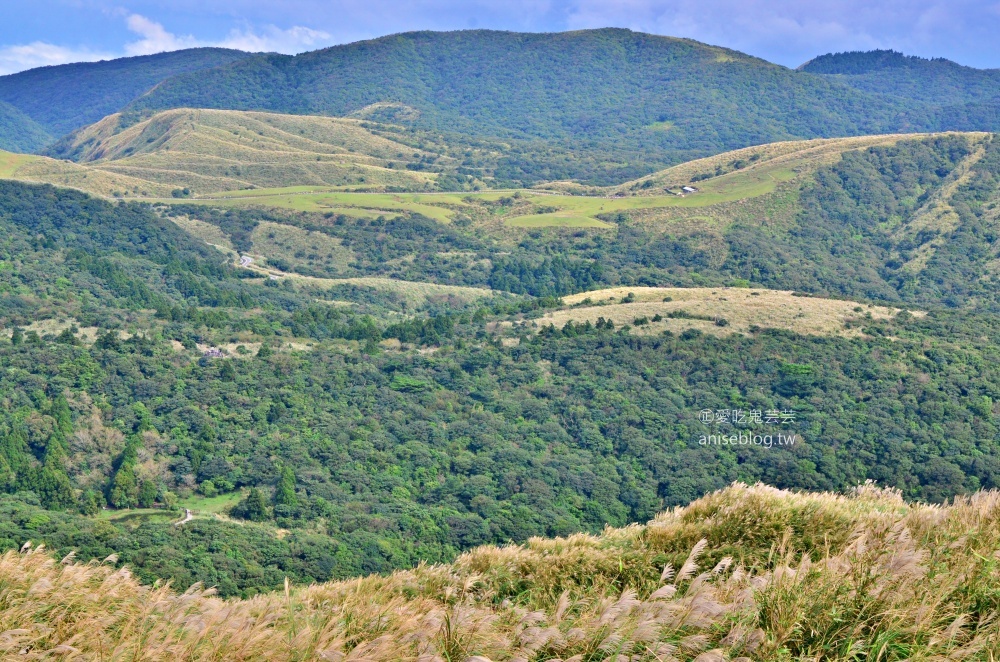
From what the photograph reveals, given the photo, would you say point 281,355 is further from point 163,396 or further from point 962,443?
point 962,443

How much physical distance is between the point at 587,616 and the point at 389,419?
54.8 meters

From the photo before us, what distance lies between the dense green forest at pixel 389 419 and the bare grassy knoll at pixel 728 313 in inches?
60.3

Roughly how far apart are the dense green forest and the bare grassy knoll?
1.53 meters

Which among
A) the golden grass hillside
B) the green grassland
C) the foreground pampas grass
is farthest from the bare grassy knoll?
the golden grass hillside

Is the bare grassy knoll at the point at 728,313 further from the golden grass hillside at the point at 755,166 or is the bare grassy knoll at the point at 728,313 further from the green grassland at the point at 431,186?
the golden grass hillside at the point at 755,166

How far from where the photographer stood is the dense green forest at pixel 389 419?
148 ft

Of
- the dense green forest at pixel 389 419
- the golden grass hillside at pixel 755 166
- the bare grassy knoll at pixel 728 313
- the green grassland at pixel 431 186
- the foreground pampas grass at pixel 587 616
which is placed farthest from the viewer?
the golden grass hillside at pixel 755 166

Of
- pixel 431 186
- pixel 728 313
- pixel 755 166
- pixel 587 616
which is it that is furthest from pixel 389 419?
pixel 431 186

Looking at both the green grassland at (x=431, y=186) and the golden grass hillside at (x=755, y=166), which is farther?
the golden grass hillside at (x=755, y=166)

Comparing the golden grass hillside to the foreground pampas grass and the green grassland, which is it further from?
the foreground pampas grass

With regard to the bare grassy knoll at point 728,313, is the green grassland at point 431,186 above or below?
above

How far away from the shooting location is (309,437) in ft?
190

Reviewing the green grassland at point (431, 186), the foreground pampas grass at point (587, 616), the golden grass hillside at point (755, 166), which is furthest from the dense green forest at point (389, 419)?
the golden grass hillside at point (755, 166)

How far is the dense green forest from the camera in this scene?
148 feet
